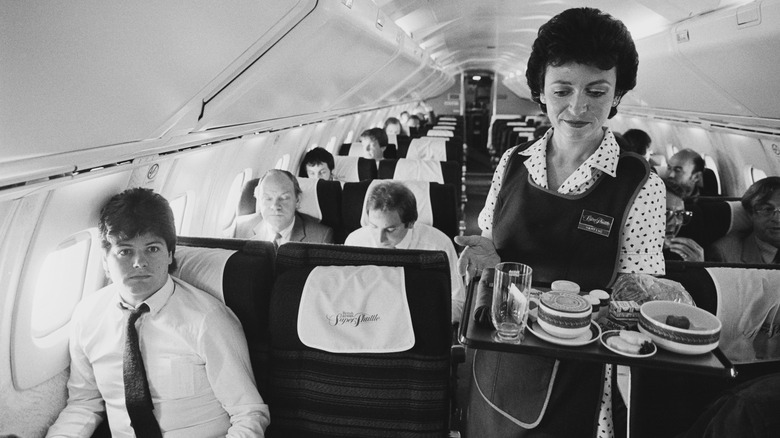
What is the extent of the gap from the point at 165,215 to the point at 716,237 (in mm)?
3464

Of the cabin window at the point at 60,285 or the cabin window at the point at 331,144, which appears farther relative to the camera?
the cabin window at the point at 331,144

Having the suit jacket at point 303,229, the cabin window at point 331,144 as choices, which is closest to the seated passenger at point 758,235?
the suit jacket at point 303,229

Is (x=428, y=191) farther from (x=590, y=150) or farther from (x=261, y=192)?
(x=590, y=150)

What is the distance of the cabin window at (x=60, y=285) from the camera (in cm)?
221

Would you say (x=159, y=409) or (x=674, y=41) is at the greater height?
(x=674, y=41)

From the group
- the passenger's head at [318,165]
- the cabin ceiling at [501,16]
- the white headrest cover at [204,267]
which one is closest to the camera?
the white headrest cover at [204,267]

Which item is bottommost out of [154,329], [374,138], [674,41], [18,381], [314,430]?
[314,430]

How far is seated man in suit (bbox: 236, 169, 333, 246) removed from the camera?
10.9 feet

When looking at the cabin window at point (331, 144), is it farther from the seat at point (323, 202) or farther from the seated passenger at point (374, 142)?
the seat at point (323, 202)

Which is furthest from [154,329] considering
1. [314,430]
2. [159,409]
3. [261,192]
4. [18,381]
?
[261,192]

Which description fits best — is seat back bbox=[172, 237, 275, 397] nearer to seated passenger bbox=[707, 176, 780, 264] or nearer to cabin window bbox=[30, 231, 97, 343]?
cabin window bbox=[30, 231, 97, 343]

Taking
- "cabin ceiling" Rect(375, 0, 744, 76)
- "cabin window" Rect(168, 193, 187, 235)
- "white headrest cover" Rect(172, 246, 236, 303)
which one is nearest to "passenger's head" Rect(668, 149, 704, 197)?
"cabin ceiling" Rect(375, 0, 744, 76)

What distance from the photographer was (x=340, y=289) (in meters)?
1.91

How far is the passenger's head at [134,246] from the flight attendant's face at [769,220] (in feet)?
11.2
